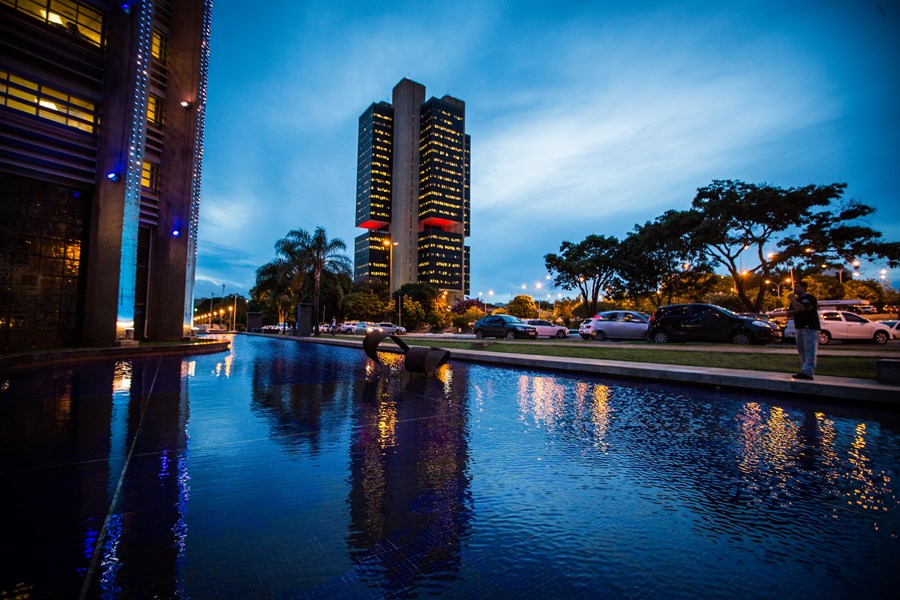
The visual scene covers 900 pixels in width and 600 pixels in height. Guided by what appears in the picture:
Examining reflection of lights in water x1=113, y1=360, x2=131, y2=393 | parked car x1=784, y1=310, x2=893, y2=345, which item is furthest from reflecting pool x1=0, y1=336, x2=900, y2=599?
parked car x1=784, y1=310, x2=893, y2=345

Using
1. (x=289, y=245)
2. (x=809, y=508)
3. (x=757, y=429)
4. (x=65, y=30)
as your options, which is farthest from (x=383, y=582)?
(x=289, y=245)

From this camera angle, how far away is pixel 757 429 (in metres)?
4.94

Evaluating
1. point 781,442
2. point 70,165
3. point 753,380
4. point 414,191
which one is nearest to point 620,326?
point 753,380

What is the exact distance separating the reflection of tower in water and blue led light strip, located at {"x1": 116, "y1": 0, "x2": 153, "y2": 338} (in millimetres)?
15243

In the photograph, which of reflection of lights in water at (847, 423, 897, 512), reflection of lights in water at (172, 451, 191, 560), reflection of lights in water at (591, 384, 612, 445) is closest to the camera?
reflection of lights in water at (172, 451, 191, 560)

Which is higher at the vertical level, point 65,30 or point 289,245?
point 65,30

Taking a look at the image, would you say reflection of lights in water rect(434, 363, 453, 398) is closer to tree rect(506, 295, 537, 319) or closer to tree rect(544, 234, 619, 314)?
tree rect(544, 234, 619, 314)

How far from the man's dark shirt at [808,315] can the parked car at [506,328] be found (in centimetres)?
2023

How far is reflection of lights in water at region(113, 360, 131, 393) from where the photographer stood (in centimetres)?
755

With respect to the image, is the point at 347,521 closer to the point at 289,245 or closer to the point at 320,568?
the point at 320,568

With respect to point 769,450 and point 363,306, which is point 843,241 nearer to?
point 769,450

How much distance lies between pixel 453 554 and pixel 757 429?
4.66 metres

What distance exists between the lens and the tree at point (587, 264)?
4072 centimetres

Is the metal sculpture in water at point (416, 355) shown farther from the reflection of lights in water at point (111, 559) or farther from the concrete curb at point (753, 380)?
the reflection of lights in water at point (111, 559)
